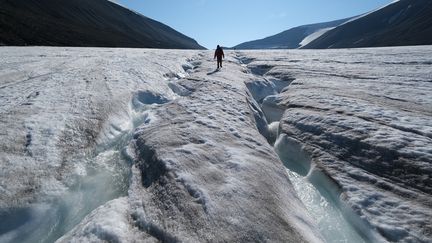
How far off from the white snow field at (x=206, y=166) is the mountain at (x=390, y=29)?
91.8 meters

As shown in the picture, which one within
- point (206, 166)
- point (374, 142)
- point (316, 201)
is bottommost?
point (316, 201)

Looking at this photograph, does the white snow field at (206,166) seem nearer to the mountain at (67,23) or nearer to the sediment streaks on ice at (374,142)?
the sediment streaks on ice at (374,142)

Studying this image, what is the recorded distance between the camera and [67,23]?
74.2m

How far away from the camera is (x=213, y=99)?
10539mm

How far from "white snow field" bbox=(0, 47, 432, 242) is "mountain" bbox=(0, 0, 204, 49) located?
42.7 meters

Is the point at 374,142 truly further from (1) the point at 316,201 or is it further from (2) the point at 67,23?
(2) the point at 67,23

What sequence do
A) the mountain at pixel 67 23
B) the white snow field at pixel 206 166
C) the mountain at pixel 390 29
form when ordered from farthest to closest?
the mountain at pixel 390 29, the mountain at pixel 67 23, the white snow field at pixel 206 166

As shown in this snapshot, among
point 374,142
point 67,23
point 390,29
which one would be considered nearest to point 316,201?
point 374,142

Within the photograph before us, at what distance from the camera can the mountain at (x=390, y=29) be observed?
93.1 metres

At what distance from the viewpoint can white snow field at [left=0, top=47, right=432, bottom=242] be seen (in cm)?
489

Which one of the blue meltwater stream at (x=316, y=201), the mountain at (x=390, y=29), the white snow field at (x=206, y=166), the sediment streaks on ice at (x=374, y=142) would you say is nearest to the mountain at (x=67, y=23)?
the white snow field at (x=206, y=166)

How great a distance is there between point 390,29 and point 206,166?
430 feet

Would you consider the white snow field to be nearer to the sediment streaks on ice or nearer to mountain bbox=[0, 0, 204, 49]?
the sediment streaks on ice

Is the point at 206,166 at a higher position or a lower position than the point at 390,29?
lower
